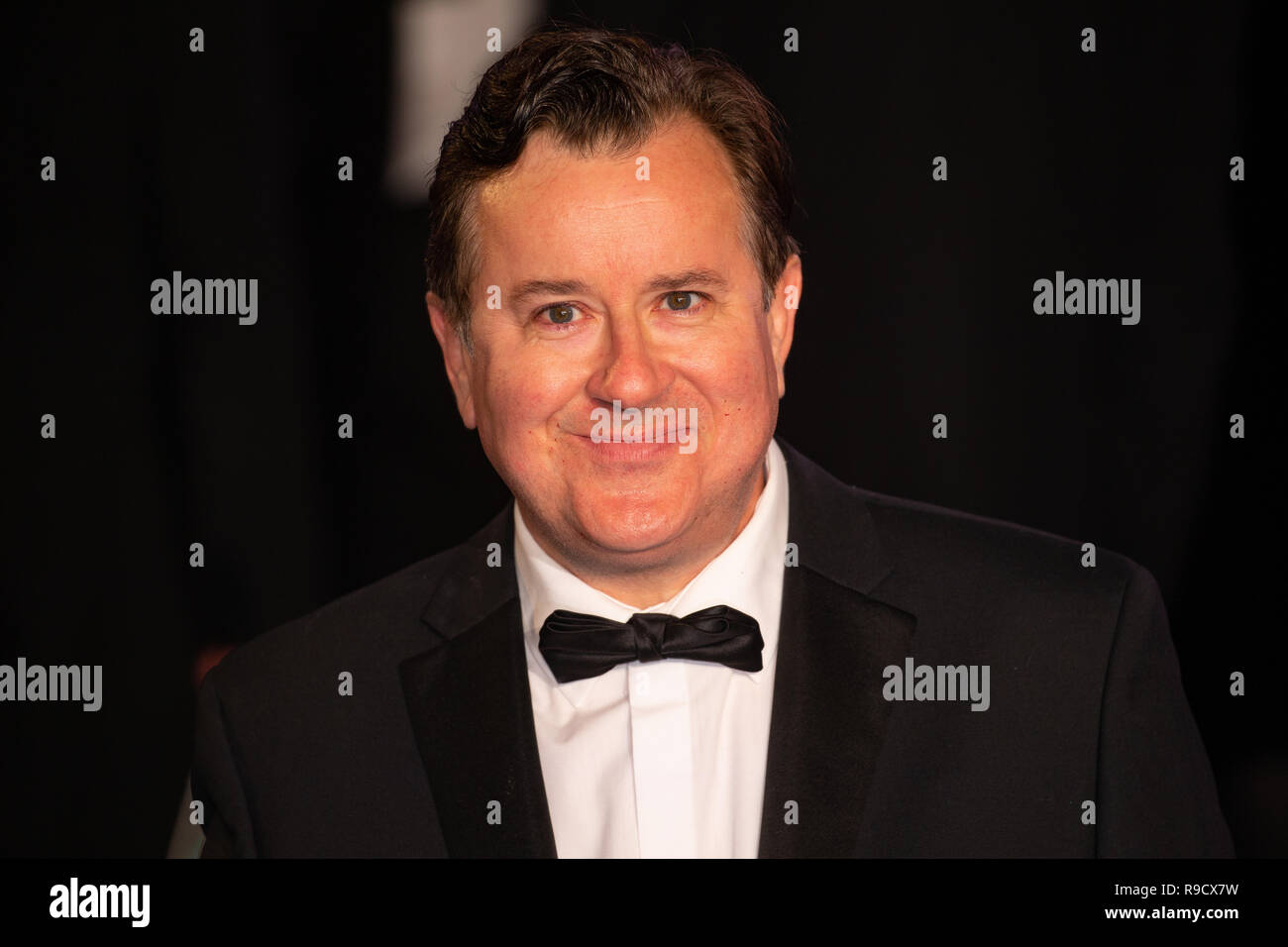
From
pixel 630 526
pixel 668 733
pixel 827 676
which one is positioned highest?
pixel 630 526

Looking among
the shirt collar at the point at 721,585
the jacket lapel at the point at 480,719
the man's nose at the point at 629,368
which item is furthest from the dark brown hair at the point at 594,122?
the jacket lapel at the point at 480,719

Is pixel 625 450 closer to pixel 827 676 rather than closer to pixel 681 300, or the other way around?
pixel 681 300

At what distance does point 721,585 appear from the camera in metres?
2.69

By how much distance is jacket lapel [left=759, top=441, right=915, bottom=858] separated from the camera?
2.53 metres

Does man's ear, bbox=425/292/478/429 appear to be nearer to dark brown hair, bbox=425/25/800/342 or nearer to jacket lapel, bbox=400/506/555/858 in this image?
dark brown hair, bbox=425/25/800/342

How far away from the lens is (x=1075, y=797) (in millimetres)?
2562

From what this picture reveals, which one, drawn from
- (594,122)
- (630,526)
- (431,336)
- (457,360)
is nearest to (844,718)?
(630,526)

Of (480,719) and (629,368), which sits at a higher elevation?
(629,368)

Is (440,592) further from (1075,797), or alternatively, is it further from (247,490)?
(1075,797)

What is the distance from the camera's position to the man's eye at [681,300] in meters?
2.51

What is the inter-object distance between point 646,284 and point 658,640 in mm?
645

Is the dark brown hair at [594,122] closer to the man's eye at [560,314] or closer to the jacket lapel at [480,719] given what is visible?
the man's eye at [560,314]

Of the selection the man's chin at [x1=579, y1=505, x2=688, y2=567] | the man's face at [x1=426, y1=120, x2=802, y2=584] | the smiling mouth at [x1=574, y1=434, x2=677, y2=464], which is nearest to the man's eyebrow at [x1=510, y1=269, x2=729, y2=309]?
the man's face at [x1=426, y1=120, x2=802, y2=584]

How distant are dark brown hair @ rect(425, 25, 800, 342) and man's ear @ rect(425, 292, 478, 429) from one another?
0.09 ft
